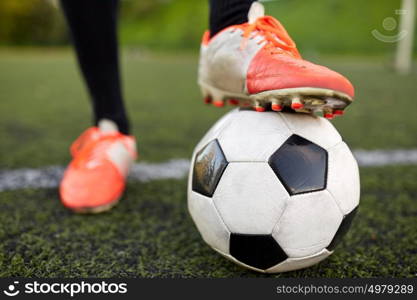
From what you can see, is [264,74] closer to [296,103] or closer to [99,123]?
[296,103]

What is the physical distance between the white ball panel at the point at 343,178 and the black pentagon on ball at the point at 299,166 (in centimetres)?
3

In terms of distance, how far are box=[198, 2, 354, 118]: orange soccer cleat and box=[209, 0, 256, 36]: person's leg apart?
0.02 metres

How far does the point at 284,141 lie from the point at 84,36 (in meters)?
1.01

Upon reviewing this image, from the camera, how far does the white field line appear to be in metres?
1.81

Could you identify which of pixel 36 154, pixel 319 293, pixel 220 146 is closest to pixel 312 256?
pixel 319 293

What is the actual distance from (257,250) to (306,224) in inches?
5.5

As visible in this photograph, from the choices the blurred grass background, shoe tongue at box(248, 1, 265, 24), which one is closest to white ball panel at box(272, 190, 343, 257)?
shoe tongue at box(248, 1, 265, 24)

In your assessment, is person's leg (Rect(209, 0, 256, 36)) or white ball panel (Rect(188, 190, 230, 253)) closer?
white ball panel (Rect(188, 190, 230, 253))

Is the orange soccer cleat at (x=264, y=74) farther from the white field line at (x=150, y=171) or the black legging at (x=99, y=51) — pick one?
the white field line at (x=150, y=171)

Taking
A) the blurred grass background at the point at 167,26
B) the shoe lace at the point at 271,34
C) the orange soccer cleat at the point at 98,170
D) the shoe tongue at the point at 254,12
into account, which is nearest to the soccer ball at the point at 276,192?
the shoe lace at the point at 271,34

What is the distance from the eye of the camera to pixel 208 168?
1154mm

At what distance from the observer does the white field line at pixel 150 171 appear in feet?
→ 5.95

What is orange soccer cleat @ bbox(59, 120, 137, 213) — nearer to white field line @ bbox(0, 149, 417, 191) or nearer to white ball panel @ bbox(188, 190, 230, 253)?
white field line @ bbox(0, 149, 417, 191)

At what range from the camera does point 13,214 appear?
59.4 inches
